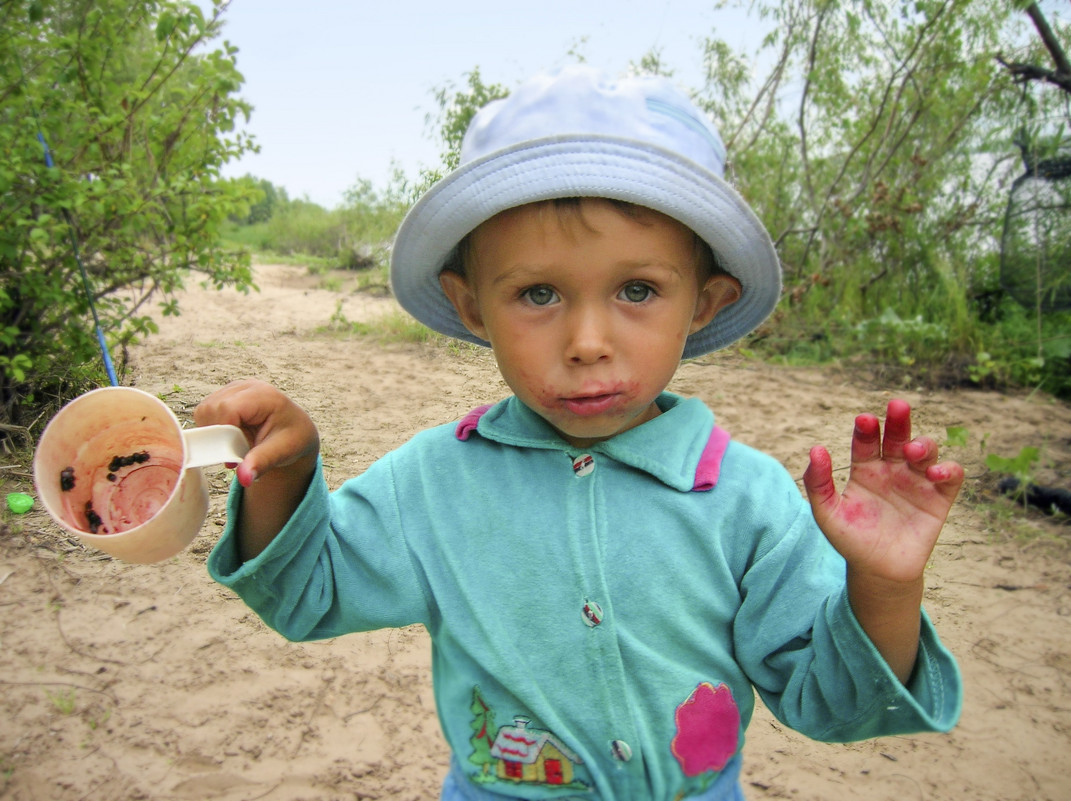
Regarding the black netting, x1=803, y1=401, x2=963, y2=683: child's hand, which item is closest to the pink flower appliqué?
x1=803, y1=401, x2=963, y2=683: child's hand

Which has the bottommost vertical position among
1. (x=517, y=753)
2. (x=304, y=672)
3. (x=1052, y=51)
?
(x=304, y=672)

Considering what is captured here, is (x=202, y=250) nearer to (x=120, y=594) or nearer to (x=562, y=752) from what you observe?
(x=120, y=594)

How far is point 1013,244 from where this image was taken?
172 inches

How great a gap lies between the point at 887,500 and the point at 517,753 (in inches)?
24.2

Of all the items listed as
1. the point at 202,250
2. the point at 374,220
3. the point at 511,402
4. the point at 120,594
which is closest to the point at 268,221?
the point at 202,250

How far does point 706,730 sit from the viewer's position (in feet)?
3.68

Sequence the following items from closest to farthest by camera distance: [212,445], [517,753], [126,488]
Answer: [212,445] < [126,488] < [517,753]

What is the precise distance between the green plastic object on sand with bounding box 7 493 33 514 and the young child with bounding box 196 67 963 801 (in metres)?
1.54

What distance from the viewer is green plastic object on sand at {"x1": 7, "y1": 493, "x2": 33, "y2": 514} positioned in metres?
2.24

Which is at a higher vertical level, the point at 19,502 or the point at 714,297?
the point at 714,297

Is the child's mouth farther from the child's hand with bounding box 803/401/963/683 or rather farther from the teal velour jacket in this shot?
the child's hand with bounding box 803/401/963/683

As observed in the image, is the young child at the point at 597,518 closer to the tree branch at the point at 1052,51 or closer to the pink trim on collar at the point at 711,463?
the pink trim on collar at the point at 711,463

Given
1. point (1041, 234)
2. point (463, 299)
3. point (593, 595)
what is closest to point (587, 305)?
point (463, 299)

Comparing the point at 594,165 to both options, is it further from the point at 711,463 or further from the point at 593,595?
the point at 593,595
